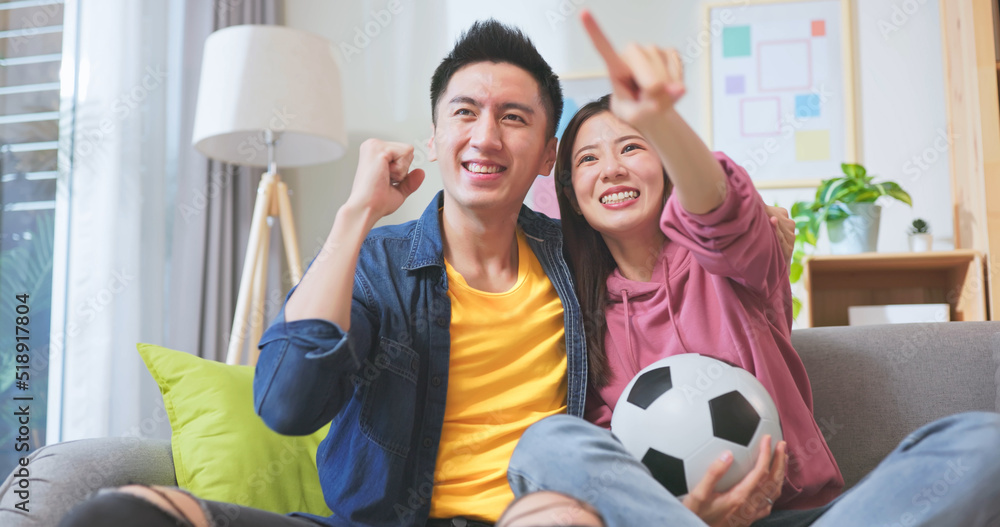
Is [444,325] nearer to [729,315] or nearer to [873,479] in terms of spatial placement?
[729,315]

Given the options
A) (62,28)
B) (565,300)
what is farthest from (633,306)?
(62,28)

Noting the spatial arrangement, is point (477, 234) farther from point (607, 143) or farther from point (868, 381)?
point (868, 381)

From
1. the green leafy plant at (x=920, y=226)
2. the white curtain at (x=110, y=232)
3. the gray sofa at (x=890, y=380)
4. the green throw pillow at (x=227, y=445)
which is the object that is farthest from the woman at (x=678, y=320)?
the white curtain at (x=110, y=232)

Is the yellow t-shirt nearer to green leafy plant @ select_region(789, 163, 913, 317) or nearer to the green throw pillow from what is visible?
the green throw pillow

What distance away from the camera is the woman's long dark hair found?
52.1 inches

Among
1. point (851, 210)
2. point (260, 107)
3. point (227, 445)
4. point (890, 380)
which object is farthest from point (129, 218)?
point (851, 210)

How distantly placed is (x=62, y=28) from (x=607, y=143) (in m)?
1.68

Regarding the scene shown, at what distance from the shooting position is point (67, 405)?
6.88 ft

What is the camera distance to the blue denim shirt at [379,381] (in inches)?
42.6

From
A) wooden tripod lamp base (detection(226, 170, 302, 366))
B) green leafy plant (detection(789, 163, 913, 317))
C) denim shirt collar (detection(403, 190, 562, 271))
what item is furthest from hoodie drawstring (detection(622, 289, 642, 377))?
wooden tripod lamp base (detection(226, 170, 302, 366))

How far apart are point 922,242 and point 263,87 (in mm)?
2094

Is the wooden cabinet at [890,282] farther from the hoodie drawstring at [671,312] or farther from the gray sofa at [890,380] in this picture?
the hoodie drawstring at [671,312]

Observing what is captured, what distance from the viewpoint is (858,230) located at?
242cm

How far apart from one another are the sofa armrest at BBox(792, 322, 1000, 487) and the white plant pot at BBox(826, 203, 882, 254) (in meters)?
0.89
